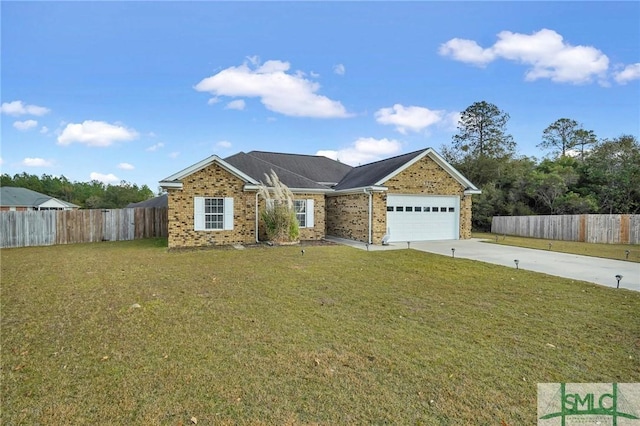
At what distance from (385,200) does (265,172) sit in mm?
7105

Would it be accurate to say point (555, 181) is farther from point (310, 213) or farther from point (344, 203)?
point (310, 213)

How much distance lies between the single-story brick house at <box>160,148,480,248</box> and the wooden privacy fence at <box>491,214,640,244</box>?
565cm

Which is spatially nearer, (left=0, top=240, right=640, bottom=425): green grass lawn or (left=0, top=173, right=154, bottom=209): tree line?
(left=0, top=240, right=640, bottom=425): green grass lawn

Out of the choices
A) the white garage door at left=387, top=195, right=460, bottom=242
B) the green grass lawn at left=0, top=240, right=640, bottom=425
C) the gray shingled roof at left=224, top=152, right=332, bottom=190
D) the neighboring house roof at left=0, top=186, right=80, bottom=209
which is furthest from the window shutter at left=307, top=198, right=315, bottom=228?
the neighboring house roof at left=0, top=186, right=80, bottom=209

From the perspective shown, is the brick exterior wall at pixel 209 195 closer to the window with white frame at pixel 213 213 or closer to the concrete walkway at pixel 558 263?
the window with white frame at pixel 213 213

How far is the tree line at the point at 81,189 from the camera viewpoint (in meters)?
45.2

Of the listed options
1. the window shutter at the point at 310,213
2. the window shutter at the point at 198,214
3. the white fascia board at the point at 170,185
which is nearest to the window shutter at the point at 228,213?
the window shutter at the point at 198,214

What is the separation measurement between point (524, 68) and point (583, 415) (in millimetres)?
19523

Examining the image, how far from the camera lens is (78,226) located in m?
16.0

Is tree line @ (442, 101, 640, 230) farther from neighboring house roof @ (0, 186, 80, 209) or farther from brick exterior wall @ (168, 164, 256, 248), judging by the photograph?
neighboring house roof @ (0, 186, 80, 209)

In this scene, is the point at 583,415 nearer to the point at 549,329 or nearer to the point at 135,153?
the point at 549,329

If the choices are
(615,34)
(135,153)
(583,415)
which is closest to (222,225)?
(583,415)

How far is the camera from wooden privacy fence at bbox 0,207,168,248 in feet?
47.8

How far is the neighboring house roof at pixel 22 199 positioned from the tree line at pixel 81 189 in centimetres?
534
